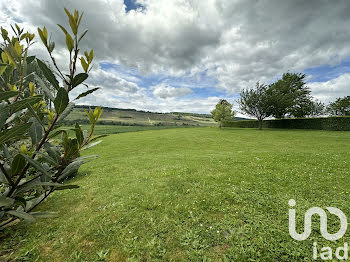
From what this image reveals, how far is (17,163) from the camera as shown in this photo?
128cm

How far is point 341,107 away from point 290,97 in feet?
82.4

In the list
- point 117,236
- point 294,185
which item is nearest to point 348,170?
point 294,185

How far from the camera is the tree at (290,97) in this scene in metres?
33.6

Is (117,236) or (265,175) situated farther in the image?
(265,175)

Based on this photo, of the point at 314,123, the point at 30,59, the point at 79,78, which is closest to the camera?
the point at 79,78

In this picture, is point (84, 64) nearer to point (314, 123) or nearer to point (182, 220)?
point (182, 220)

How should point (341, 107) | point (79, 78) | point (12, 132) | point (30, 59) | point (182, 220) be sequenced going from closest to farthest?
point (12, 132) → point (79, 78) → point (30, 59) → point (182, 220) → point (341, 107)

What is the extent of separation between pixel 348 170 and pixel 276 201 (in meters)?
4.83

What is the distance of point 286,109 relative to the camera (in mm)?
35656

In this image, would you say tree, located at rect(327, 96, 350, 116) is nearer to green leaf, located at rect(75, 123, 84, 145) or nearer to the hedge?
the hedge

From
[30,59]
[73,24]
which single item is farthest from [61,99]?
[30,59]

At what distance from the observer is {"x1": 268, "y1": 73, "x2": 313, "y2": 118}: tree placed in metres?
33.6

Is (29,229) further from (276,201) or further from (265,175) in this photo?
(265,175)

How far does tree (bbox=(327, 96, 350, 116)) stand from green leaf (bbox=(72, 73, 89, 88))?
6402 cm
